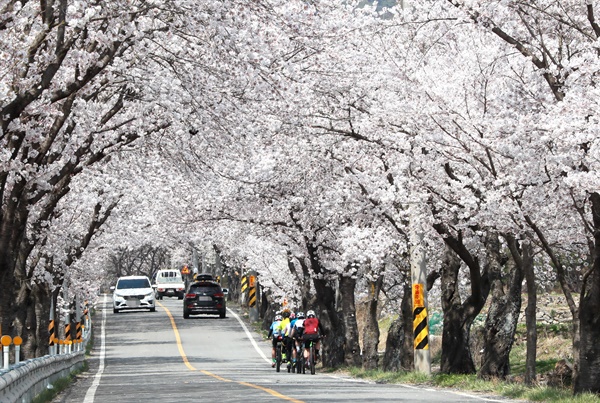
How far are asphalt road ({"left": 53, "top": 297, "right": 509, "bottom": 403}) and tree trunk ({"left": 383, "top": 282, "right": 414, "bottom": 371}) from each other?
11.4ft

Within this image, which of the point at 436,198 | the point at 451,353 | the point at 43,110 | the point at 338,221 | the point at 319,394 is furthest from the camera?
the point at 338,221

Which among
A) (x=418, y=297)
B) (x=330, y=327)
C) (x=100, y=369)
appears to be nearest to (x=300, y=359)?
(x=330, y=327)

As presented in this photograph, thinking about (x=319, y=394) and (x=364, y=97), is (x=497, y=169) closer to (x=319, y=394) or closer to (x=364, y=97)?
(x=364, y=97)

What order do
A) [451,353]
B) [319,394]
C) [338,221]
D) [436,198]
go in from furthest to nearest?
[338,221], [451,353], [436,198], [319,394]

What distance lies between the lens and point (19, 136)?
57.8ft

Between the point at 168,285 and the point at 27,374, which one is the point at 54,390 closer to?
the point at 27,374

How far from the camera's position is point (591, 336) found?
16.4 meters

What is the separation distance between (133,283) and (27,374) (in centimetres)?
5010

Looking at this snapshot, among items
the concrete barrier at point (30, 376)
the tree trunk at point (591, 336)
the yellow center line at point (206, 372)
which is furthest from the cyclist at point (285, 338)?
the tree trunk at point (591, 336)

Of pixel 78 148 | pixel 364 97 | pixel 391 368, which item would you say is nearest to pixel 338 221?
pixel 391 368

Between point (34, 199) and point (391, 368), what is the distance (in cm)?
1458

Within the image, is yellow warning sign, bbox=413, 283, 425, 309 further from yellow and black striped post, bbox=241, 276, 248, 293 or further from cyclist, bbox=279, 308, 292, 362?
yellow and black striped post, bbox=241, 276, 248, 293

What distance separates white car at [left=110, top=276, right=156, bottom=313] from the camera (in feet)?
216

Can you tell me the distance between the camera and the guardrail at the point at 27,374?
44.2ft
